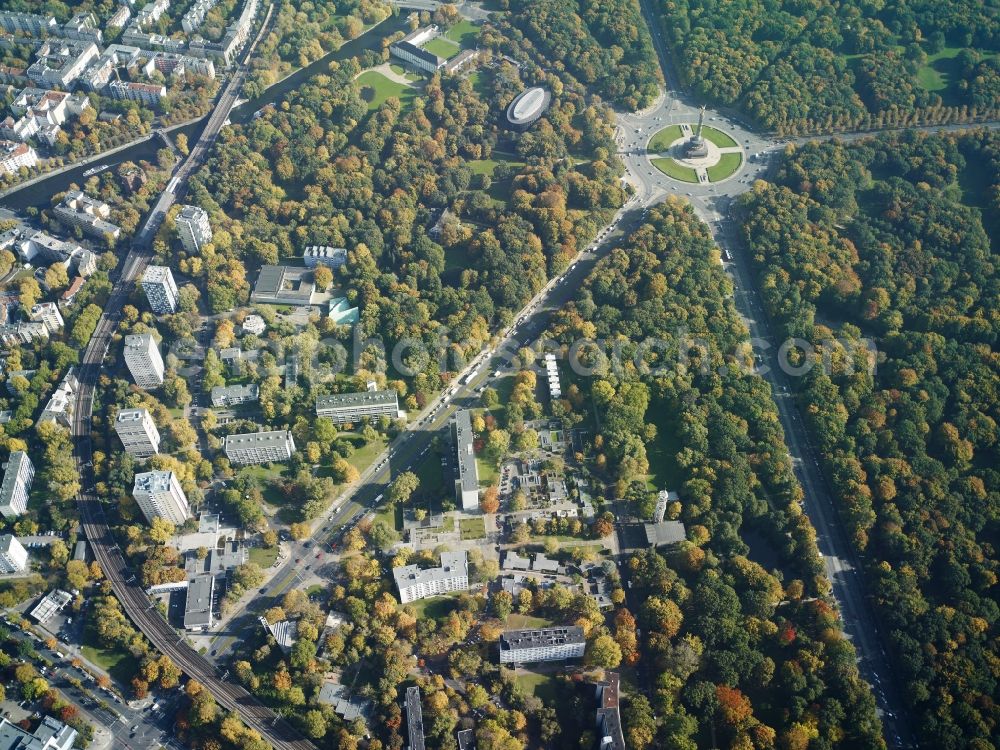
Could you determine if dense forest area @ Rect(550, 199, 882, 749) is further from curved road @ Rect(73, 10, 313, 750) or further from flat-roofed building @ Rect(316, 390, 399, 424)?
curved road @ Rect(73, 10, 313, 750)

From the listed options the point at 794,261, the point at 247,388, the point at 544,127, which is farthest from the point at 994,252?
the point at 247,388

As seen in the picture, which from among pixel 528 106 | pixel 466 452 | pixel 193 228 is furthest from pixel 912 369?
pixel 193 228

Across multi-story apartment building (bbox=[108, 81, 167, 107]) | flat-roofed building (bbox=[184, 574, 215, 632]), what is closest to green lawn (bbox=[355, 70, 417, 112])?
multi-story apartment building (bbox=[108, 81, 167, 107])

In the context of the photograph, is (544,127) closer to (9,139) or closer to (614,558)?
(614,558)

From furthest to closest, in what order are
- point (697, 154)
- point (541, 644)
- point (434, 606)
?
point (697, 154) → point (434, 606) → point (541, 644)

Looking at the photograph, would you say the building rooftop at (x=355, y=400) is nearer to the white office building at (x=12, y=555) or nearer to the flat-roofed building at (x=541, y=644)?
the flat-roofed building at (x=541, y=644)

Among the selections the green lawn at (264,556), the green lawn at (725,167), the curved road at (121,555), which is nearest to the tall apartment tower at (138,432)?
the curved road at (121,555)

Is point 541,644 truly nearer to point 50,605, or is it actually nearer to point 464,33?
point 50,605
